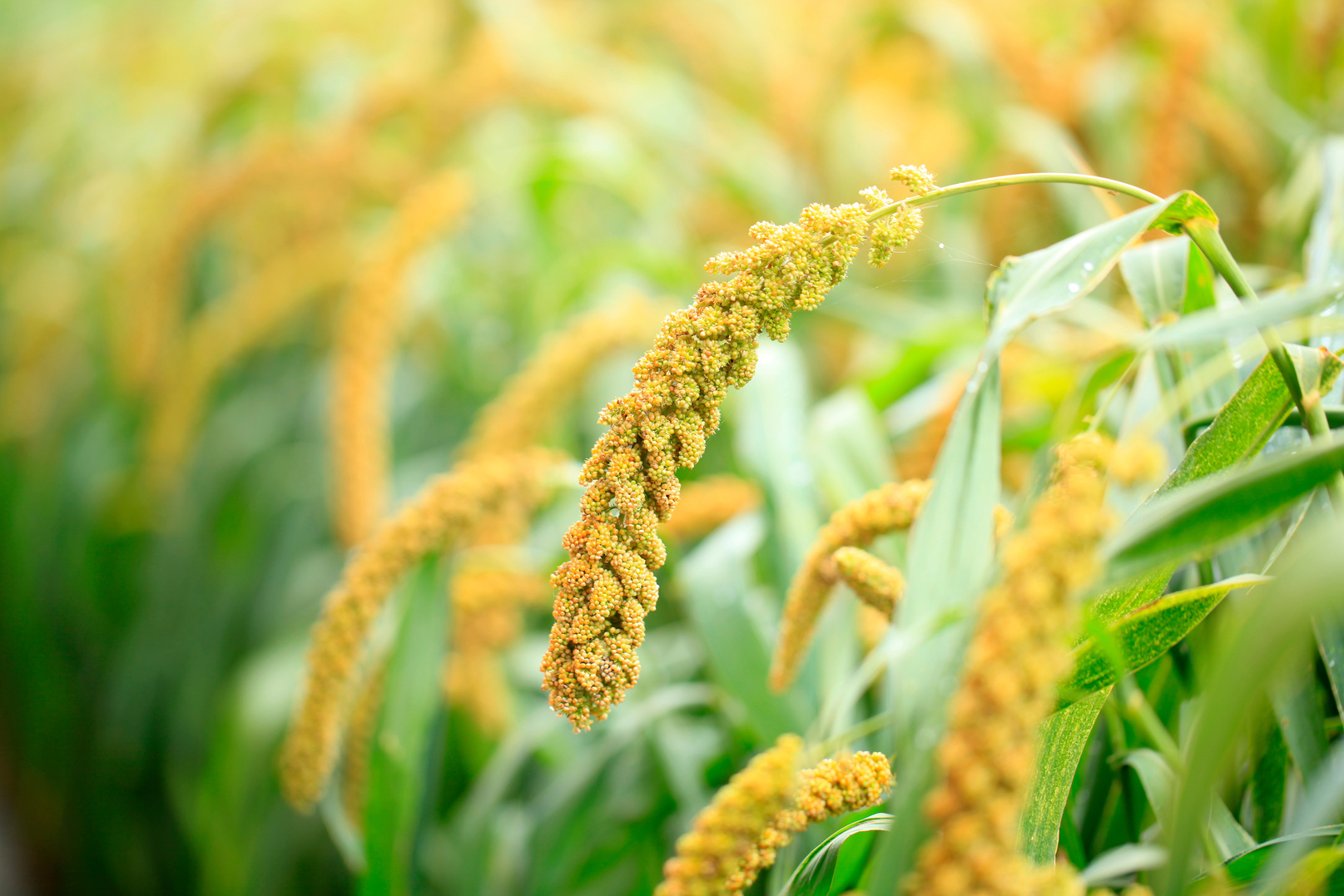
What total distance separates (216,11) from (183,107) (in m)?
0.64

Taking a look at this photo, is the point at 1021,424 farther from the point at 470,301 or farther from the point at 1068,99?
the point at 470,301

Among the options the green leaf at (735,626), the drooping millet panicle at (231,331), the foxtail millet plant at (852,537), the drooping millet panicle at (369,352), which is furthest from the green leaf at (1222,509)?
the drooping millet panicle at (231,331)

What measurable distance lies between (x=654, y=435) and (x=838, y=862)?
272 millimetres

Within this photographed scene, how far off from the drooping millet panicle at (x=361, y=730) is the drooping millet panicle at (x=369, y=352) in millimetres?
252

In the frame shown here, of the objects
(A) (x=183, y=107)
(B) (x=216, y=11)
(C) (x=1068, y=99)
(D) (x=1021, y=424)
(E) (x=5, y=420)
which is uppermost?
(B) (x=216, y=11)

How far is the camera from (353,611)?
597mm

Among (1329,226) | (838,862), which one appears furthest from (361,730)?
(1329,226)

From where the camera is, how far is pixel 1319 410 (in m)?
0.37

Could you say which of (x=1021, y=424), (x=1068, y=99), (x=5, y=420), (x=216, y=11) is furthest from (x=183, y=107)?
(x=1021, y=424)

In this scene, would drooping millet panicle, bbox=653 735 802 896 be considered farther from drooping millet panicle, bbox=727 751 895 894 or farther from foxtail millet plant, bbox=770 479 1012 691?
foxtail millet plant, bbox=770 479 1012 691

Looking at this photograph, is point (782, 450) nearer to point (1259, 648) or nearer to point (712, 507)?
point (712, 507)

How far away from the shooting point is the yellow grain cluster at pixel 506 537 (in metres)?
0.84

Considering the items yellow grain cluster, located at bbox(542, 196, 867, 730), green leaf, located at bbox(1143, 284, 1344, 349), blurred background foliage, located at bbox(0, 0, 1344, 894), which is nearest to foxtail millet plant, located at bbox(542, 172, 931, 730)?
yellow grain cluster, located at bbox(542, 196, 867, 730)

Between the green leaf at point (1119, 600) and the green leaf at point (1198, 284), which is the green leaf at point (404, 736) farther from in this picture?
the green leaf at point (1198, 284)
